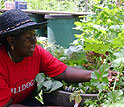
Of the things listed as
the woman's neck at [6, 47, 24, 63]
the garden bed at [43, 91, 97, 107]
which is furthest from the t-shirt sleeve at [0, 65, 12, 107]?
the garden bed at [43, 91, 97, 107]

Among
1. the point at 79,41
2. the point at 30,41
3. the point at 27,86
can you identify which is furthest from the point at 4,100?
the point at 79,41

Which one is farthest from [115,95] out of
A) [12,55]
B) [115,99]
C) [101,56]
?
[12,55]

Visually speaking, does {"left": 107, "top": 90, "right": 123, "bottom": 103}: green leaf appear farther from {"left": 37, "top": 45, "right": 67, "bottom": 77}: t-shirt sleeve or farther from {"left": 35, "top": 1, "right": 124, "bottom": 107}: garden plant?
{"left": 37, "top": 45, "right": 67, "bottom": 77}: t-shirt sleeve

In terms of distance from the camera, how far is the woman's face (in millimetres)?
1156

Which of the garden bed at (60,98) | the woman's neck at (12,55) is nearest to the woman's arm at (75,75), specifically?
the garden bed at (60,98)

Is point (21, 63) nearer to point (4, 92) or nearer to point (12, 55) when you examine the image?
point (12, 55)

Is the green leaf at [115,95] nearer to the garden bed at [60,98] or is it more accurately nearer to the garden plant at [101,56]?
the garden plant at [101,56]

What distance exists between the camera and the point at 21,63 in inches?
50.9

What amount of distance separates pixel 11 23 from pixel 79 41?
599mm

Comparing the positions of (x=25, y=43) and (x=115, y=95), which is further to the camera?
(x=25, y=43)

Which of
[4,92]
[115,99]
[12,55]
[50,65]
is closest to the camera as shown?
[115,99]

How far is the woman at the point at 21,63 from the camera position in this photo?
1140mm

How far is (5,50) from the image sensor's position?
1258 mm

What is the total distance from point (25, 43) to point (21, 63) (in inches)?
7.2
